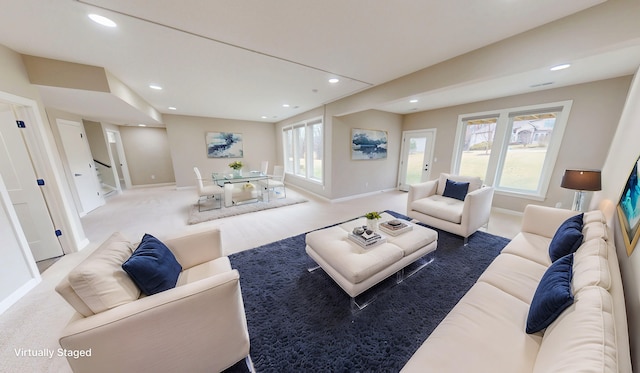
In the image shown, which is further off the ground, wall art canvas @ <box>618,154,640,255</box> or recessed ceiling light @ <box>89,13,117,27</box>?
recessed ceiling light @ <box>89,13,117,27</box>

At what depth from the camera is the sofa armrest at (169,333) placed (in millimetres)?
854

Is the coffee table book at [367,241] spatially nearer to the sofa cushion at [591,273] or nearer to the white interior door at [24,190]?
the sofa cushion at [591,273]

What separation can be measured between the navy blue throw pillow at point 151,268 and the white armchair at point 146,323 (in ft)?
0.20

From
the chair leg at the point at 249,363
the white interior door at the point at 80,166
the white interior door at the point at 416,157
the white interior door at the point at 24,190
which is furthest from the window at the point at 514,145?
the white interior door at the point at 80,166

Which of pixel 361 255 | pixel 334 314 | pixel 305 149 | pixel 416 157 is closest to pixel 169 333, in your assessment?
pixel 334 314

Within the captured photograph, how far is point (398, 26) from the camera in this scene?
66.1 inches

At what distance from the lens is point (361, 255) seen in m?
1.72

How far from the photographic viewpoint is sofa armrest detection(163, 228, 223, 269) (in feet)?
5.07

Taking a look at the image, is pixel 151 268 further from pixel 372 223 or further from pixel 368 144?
pixel 368 144

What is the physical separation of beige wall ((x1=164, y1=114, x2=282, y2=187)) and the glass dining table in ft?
4.41

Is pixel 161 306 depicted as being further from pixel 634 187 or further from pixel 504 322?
pixel 634 187

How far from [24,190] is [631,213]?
18.3 ft

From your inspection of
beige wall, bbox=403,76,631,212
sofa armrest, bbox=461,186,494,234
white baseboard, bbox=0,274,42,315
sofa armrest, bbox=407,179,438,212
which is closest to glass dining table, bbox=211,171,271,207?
white baseboard, bbox=0,274,42,315

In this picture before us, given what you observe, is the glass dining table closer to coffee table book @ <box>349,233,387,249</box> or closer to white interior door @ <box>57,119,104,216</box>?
white interior door @ <box>57,119,104,216</box>
